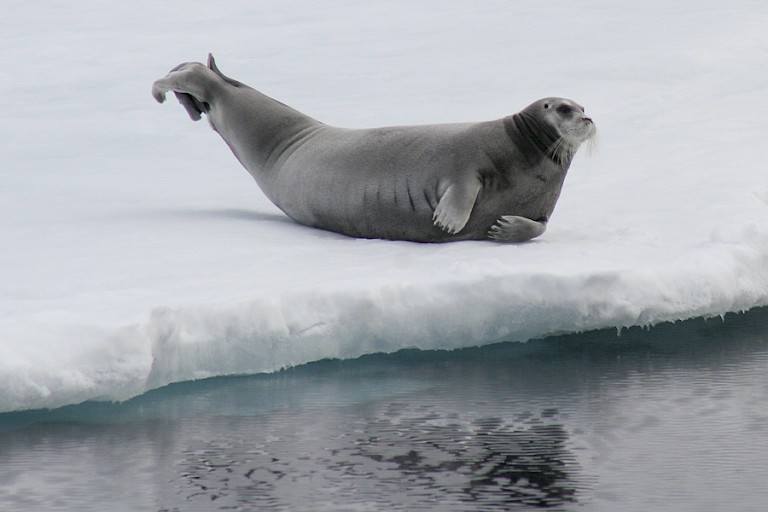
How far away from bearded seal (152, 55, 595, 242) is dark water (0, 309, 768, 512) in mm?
878

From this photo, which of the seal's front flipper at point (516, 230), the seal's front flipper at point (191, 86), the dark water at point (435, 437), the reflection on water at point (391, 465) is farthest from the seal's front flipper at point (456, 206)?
the seal's front flipper at point (191, 86)

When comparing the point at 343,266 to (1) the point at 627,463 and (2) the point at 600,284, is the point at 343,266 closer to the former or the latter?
(2) the point at 600,284

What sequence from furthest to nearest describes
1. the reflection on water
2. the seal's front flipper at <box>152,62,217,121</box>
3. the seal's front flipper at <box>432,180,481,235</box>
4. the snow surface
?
the seal's front flipper at <box>152,62,217,121</box>, the seal's front flipper at <box>432,180,481,235</box>, the snow surface, the reflection on water

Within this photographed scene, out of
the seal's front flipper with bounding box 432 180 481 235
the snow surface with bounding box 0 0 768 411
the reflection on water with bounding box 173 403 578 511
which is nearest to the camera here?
the reflection on water with bounding box 173 403 578 511

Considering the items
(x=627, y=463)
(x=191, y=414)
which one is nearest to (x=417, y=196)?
(x=191, y=414)

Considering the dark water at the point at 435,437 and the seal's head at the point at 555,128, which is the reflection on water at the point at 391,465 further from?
the seal's head at the point at 555,128

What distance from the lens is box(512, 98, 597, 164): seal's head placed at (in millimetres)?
6125

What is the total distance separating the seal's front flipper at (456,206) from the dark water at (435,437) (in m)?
0.76

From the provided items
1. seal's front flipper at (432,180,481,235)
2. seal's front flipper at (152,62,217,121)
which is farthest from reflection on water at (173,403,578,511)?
seal's front flipper at (152,62,217,121)

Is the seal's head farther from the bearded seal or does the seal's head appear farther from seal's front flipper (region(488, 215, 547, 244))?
seal's front flipper (region(488, 215, 547, 244))

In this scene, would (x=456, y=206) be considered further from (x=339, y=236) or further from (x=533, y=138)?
(x=339, y=236)

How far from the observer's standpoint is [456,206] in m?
5.96

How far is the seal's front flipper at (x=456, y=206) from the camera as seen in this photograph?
5.95m

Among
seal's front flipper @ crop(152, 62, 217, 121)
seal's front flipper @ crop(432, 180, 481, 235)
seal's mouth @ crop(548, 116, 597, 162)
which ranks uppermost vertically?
seal's front flipper @ crop(152, 62, 217, 121)
